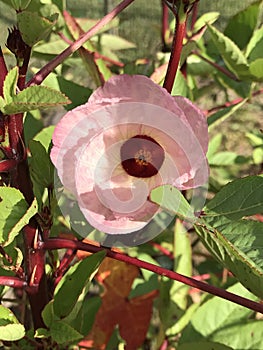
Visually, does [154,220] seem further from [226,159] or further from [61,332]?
[226,159]

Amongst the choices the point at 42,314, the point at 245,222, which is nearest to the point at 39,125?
the point at 42,314

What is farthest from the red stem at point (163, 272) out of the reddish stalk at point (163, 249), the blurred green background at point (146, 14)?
the blurred green background at point (146, 14)

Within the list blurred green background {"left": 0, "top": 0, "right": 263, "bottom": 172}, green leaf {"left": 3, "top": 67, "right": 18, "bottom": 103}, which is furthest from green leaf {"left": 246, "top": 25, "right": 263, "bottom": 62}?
blurred green background {"left": 0, "top": 0, "right": 263, "bottom": 172}

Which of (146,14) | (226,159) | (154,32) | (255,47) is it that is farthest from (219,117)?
(146,14)

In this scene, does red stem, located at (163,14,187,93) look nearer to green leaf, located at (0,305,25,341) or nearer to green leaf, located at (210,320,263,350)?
green leaf, located at (0,305,25,341)

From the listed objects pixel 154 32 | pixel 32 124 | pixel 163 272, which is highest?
pixel 154 32
